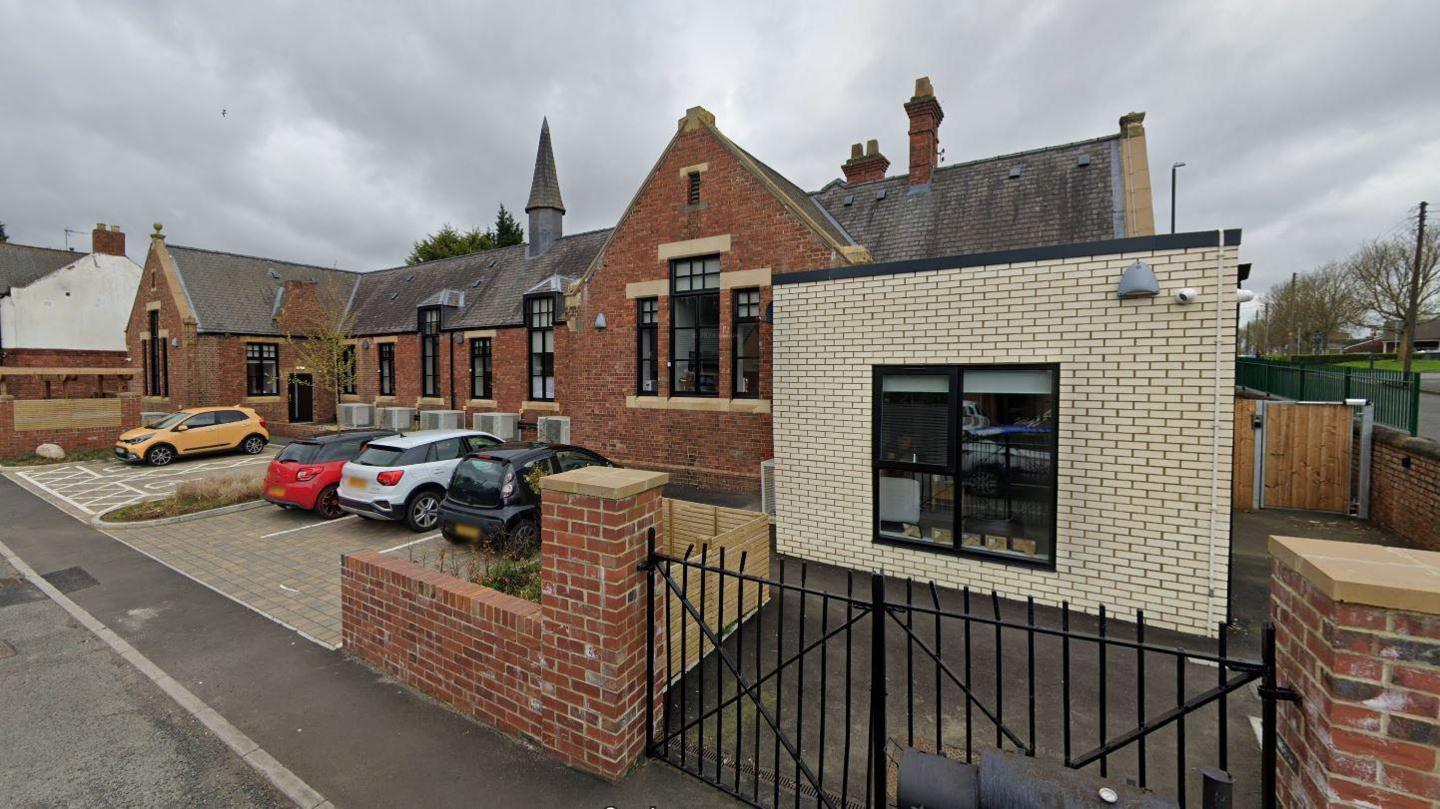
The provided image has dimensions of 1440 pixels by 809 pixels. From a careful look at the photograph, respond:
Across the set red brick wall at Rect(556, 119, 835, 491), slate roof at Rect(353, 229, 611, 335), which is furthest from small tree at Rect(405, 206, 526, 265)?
red brick wall at Rect(556, 119, 835, 491)

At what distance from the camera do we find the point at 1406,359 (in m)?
27.5

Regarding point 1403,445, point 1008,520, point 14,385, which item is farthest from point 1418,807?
point 14,385

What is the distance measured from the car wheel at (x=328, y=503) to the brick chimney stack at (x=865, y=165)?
47.4 feet

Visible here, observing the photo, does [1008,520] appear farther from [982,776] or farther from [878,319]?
[982,776]

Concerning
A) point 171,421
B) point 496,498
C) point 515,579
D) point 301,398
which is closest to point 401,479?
point 496,498

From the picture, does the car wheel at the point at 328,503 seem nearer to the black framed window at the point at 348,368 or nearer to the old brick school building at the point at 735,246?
the old brick school building at the point at 735,246

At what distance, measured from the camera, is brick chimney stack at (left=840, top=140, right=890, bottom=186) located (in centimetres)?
1688

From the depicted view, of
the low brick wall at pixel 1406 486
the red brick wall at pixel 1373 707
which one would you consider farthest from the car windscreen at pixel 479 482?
the low brick wall at pixel 1406 486

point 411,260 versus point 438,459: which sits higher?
point 411,260

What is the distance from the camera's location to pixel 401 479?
31.3ft

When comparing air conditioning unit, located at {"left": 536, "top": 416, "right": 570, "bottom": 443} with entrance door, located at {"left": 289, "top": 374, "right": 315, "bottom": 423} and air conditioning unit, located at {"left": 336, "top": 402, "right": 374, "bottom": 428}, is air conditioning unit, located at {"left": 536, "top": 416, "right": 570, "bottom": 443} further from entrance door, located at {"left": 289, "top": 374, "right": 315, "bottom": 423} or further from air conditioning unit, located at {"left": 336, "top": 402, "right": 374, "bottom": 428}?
entrance door, located at {"left": 289, "top": 374, "right": 315, "bottom": 423}

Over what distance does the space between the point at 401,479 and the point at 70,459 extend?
54.3 ft

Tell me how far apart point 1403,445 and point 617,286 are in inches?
540

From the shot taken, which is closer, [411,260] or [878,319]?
[878,319]
